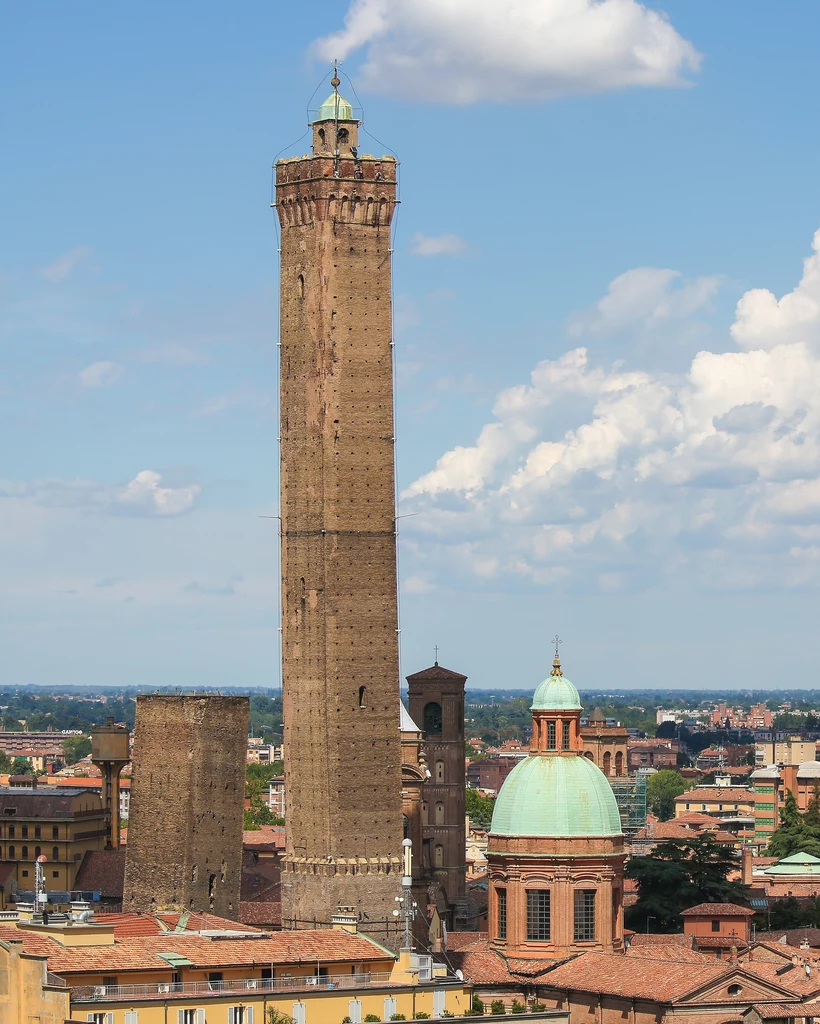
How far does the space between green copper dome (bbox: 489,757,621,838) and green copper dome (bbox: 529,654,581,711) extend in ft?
4.05

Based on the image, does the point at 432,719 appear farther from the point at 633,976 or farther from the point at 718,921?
the point at 633,976

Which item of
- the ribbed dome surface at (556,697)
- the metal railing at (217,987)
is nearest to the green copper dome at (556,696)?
the ribbed dome surface at (556,697)

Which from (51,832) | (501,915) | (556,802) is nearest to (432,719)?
(51,832)

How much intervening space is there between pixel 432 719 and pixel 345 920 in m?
32.2

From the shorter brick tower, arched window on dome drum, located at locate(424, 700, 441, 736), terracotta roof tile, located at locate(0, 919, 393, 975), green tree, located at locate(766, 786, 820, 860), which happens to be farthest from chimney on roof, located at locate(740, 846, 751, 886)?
terracotta roof tile, located at locate(0, 919, 393, 975)

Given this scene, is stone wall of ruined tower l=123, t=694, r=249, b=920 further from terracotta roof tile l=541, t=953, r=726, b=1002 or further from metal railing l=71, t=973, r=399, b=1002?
metal railing l=71, t=973, r=399, b=1002

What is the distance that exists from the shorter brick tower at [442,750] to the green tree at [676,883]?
7.96m

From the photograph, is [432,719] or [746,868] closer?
[432,719]

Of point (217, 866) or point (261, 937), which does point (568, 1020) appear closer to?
point (261, 937)

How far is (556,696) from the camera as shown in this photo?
6719cm

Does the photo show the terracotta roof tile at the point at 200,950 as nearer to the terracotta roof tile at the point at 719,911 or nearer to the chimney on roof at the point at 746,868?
the terracotta roof tile at the point at 719,911

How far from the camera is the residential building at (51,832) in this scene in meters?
92.6

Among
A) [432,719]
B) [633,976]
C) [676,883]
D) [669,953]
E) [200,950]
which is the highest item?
[432,719]

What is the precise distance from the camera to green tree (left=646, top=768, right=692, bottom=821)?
18025cm
